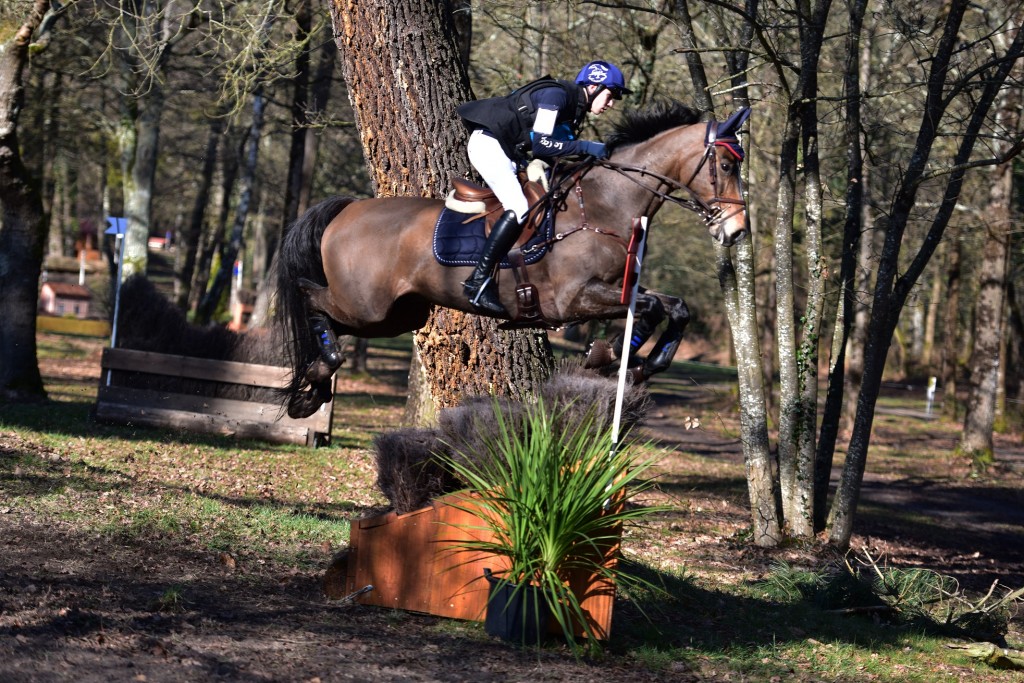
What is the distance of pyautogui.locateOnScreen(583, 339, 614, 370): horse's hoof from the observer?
640cm

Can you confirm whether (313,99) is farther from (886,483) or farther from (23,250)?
(886,483)

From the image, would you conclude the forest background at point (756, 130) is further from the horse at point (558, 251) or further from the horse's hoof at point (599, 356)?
the horse's hoof at point (599, 356)

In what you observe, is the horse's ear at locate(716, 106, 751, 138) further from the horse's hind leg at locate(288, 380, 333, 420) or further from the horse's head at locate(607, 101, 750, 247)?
the horse's hind leg at locate(288, 380, 333, 420)

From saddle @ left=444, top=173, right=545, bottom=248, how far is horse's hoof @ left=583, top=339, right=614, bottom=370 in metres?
0.79

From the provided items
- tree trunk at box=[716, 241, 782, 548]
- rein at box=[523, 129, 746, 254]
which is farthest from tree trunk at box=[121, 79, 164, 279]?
rein at box=[523, 129, 746, 254]

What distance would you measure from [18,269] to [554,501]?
32.1 feet

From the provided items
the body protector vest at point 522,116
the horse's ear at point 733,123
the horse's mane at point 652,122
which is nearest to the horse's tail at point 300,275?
the body protector vest at point 522,116

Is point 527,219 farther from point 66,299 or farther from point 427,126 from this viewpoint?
point 66,299

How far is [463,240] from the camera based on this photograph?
6492 mm

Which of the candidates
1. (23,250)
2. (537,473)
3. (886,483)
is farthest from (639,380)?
(886,483)

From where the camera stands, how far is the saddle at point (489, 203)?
637 cm

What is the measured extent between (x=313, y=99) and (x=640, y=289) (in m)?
13.4

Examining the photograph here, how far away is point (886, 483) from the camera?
18.0 m

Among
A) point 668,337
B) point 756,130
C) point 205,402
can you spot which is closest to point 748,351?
point 668,337
